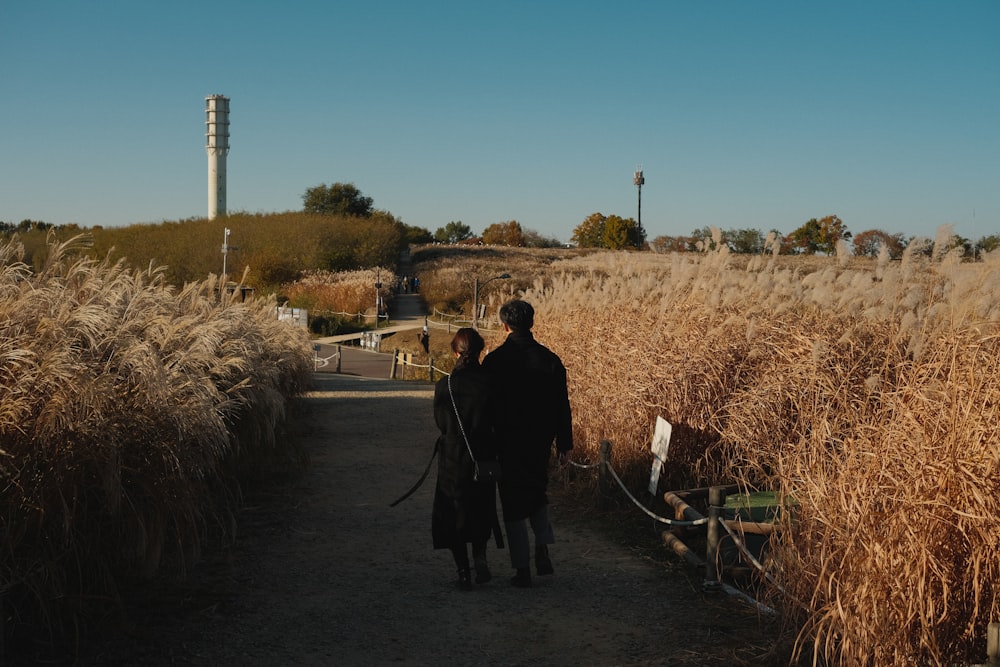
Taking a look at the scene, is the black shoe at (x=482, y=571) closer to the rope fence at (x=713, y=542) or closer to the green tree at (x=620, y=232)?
the rope fence at (x=713, y=542)

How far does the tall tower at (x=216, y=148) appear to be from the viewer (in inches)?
2948

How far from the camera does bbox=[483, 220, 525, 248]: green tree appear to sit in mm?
118125

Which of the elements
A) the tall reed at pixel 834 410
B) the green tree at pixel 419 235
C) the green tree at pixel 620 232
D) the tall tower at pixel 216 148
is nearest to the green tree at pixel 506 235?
the green tree at pixel 419 235

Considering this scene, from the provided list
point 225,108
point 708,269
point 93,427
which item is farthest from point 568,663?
point 225,108

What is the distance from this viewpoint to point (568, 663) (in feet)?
14.9

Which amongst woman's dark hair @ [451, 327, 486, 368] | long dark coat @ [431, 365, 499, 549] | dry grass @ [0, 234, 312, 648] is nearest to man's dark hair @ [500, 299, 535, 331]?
woman's dark hair @ [451, 327, 486, 368]

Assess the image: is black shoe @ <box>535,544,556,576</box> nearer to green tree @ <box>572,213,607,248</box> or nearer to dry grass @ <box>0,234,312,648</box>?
dry grass @ <box>0,234,312,648</box>

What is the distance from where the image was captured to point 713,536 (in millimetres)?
5477

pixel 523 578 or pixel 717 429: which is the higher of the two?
pixel 717 429

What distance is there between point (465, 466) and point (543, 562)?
935 mm

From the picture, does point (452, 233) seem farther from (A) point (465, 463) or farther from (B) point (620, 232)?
(A) point (465, 463)

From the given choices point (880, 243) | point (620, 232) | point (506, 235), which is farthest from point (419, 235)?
point (880, 243)

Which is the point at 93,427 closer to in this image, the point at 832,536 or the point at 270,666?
the point at 270,666

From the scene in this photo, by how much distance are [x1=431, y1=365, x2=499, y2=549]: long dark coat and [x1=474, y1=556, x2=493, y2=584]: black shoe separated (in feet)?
0.46
